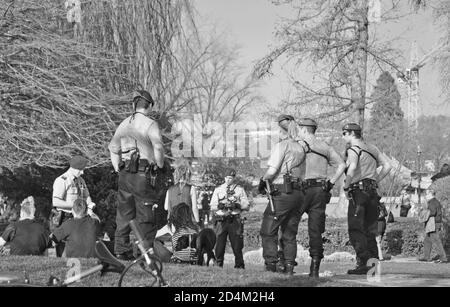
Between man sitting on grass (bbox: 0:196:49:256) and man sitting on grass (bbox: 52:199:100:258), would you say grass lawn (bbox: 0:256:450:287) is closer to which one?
man sitting on grass (bbox: 52:199:100:258)

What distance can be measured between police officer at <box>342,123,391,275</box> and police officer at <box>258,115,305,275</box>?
4.11 ft

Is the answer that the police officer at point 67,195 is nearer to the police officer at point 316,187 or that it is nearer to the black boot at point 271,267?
the black boot at point 271,267

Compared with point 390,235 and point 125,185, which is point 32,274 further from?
point 390,235

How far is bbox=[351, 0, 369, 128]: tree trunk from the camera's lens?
70.9 feet

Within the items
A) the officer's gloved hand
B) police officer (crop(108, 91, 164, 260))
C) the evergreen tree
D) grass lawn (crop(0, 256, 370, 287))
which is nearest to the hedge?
the evergreen tree

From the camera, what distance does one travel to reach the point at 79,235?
9.72 meters


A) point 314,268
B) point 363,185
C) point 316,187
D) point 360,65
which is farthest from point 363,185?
point 360,65

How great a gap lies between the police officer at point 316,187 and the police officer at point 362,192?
1.80 ft

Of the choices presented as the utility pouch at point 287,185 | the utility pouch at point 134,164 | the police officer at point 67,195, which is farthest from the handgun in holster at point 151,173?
the police officer at point 67,195

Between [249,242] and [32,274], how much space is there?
13146 mm

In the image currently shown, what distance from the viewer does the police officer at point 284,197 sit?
8836 millimetres

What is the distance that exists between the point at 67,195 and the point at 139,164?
10.9 feet

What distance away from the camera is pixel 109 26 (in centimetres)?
1753
